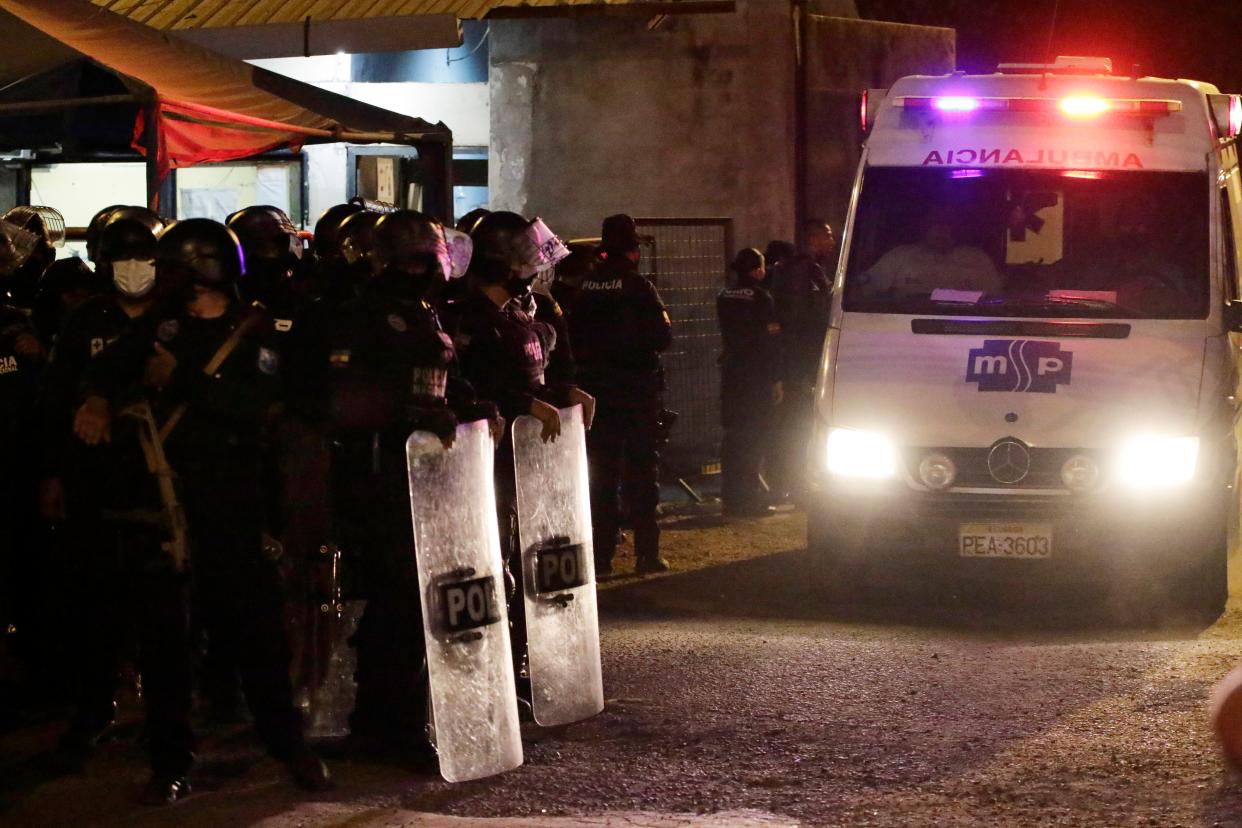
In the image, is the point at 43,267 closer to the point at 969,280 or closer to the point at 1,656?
the point at 1,656

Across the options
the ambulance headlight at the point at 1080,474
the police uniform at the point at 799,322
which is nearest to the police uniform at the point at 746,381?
the police uniform at the point at 799,322

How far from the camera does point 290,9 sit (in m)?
16.1

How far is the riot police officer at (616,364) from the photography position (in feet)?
33.0

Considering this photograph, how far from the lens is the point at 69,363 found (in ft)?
20.6

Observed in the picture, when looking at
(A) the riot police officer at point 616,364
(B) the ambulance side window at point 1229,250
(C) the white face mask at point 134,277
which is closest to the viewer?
(C) the white face mask at point 134,277

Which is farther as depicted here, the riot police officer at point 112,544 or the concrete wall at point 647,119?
the concrete wall at point 647,119

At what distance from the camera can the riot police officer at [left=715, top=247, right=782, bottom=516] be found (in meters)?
12.2

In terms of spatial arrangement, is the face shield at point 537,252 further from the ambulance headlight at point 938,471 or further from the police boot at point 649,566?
the police boot at point 649,566

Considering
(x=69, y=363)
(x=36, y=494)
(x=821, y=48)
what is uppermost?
(x=821, y=48)

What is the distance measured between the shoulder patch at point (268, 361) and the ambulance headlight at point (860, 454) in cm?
370

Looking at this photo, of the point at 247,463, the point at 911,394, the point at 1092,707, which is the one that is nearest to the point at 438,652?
the point at 247,463

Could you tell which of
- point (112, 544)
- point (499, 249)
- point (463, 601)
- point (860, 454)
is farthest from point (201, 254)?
point (860, 454)

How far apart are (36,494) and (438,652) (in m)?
2.09

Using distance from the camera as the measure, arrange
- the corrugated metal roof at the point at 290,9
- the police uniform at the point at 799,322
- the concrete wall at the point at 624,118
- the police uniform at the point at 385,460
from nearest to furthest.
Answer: the police uniform at the point at 385,460, the police uniform at the point at 799,322, the concrete wall at the point at 624,118, the corrugated metal roof at the point at 290,9
